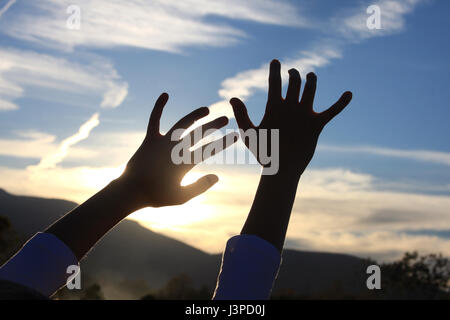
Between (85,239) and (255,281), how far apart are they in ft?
2.67

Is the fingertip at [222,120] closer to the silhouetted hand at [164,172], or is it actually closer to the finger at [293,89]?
the silhouetted hand at [164,172]

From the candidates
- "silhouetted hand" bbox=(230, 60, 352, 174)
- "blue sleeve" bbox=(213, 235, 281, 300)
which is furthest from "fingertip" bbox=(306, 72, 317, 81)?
"blue sleeve" bbox=(213, 235, 281, 300)

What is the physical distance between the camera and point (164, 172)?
2482 millimetres

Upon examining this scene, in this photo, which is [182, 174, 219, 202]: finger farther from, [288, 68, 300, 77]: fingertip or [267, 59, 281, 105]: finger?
[288, 68, 300, 77]: fingertip

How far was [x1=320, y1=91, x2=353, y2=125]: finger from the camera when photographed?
2.34 metres

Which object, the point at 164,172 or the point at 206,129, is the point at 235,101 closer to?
the point at 206,129

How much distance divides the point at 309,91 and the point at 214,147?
1.73ft

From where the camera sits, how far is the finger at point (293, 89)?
7.39 ft

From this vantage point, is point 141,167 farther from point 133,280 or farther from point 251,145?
point 133,280

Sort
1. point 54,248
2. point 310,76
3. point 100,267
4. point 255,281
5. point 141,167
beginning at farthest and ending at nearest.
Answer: point 100,267 → point 141,167 → point 310,76 → point 54,248 → point 255,281

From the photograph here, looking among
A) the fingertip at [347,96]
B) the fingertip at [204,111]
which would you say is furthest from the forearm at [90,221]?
the fingertip at [347,96]

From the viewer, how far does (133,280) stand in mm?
136500
